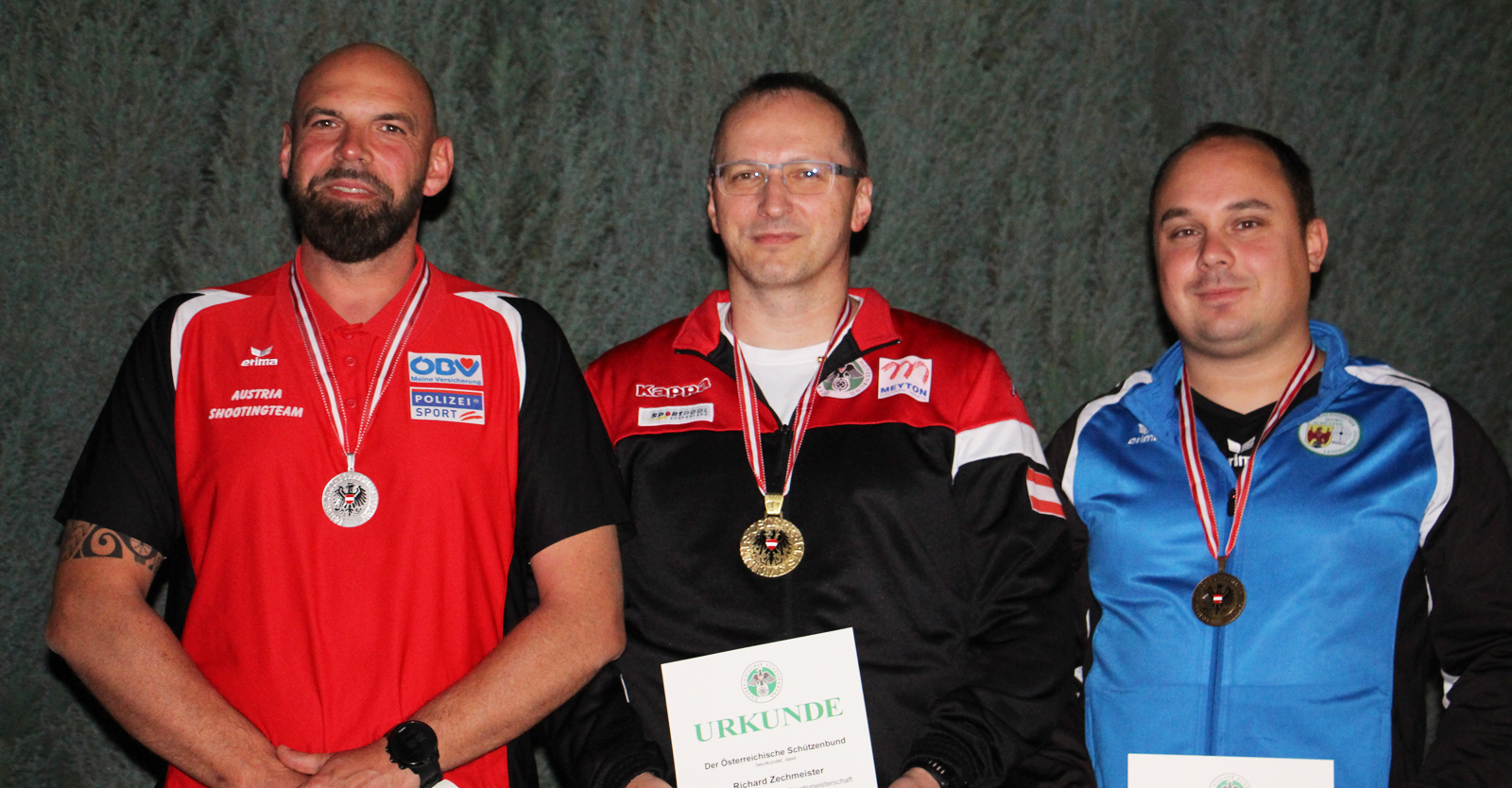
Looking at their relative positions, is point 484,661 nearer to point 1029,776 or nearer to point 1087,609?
point 1029,776

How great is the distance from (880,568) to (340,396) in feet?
3.64

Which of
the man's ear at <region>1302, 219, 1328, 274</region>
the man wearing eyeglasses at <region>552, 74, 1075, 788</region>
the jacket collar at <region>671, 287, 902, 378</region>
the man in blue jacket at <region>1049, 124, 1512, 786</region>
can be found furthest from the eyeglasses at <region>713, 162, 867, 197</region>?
the man's ear at <region>1302, 219, 1328, 274</region>

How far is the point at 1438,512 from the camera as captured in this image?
6.62 ft

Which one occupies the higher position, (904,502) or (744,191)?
Answer: (744,191)

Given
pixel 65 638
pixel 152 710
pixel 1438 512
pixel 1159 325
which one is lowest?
pixel 152 710

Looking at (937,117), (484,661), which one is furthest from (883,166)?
(484,661)

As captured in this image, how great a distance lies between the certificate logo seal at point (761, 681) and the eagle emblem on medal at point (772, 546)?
19 cm

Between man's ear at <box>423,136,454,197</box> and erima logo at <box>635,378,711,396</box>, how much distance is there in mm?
625

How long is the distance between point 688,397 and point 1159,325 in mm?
1958

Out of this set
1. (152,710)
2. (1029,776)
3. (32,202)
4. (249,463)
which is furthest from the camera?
(32,202)

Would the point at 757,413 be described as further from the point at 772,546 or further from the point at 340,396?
the point at 340,396

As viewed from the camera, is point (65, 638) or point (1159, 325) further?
point (1159, 325)

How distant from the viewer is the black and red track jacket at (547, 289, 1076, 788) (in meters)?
2.00

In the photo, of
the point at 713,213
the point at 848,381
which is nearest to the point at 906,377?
the point at 848,381
